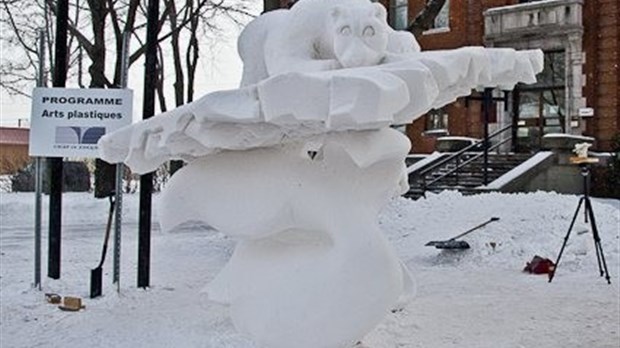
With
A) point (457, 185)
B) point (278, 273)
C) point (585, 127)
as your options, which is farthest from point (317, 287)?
point (585, 127)

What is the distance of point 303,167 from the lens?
4711 mm

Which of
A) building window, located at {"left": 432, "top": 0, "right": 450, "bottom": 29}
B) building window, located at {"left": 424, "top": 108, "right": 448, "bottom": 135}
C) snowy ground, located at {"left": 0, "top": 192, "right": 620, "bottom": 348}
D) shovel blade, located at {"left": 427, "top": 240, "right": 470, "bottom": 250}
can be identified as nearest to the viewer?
snowy ground, located at {"left": 0, "top": 192, "right": 620, "bottom": 348}

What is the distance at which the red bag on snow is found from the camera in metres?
9.57

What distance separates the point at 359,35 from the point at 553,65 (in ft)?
65.1

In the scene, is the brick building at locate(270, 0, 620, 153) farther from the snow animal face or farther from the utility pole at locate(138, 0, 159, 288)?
the snow animal face

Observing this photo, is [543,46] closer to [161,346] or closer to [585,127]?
[585,127]

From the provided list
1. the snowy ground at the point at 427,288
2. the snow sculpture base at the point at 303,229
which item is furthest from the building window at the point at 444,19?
the snow sculpture base at the point at 303,229

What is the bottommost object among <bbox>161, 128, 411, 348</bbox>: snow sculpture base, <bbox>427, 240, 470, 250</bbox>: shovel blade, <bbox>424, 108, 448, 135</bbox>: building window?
<bbox>427, 240, 470, 250</bbox>: shovel blade

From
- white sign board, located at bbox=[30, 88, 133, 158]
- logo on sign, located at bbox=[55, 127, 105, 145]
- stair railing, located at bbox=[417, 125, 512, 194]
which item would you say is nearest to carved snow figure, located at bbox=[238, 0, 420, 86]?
white sign board, located at bbox=[30, 88, 133, 158]

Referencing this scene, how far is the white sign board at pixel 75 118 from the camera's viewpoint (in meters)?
7.73

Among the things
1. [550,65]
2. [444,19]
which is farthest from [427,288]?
[444,19]

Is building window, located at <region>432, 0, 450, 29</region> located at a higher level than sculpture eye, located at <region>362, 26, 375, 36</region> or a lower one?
higher

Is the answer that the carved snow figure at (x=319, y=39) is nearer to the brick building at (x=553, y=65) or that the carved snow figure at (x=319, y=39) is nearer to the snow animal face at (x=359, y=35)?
the snow animal face at (x=359, y=35)

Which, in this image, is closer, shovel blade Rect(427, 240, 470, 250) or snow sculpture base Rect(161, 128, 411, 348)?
snow sculpture base Rect(161, 128, 411, 348)
